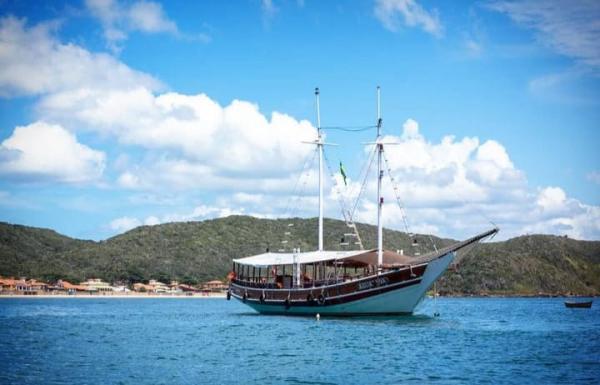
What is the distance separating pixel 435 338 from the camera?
55.1 metres

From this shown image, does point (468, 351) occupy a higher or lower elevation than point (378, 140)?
lower

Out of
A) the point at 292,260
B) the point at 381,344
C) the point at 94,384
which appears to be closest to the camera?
the point at 94,384

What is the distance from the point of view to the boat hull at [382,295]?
6656 cm

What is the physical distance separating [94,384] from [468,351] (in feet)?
77.5

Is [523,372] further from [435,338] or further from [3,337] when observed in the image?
A: [3,337]

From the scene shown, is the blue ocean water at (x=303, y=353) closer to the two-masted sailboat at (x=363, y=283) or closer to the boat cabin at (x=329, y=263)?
the two-masted sailboat at (x=363, y=283)

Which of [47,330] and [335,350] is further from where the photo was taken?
[47,330]

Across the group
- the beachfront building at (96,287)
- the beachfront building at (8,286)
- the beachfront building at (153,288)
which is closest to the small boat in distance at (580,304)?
the beachfront building at (153,288)

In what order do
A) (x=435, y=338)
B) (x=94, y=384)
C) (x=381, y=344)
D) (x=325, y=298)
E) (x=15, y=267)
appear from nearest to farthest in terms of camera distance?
(x=94, y=384) → (x=381, y=344) → (x=435, y=338) → (x=325, y=298) → (x=15, y=267)

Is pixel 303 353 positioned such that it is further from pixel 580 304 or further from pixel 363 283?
pixel 580 304

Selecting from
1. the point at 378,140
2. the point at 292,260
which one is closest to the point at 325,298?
the point at 292,260

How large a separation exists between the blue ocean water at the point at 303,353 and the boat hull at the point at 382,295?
4.40ft

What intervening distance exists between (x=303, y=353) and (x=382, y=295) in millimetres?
22542

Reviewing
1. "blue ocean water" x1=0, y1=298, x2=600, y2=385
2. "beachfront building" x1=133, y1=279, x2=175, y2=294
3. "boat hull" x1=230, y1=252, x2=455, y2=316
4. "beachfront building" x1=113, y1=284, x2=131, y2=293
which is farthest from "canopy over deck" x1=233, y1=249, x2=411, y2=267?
"beachfront building" x1=133, y1=279, x2=175, y2=294
